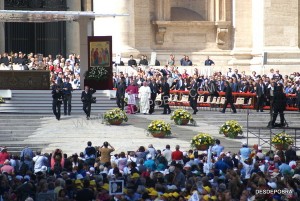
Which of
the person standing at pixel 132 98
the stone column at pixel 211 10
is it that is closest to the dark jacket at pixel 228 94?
Answer: the person standing at pixel 132 98

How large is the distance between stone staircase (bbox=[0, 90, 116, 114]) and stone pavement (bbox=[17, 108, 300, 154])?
1.69 metres

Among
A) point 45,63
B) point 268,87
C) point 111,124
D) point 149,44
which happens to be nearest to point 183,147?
point 111,124

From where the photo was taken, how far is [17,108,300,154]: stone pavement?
1641 inches

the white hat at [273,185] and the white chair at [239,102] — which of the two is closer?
the white hat at [273,185]

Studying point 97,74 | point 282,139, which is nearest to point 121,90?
point 97,74

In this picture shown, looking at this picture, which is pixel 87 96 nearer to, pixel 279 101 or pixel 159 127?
pixel 159 127

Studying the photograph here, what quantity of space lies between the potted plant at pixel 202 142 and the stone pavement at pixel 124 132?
67cm

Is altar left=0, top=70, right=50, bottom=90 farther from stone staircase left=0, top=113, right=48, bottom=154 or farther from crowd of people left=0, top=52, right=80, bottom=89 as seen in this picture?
stone staircase left=0, top=113, right=48, bottom=154

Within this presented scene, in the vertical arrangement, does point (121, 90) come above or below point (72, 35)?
below

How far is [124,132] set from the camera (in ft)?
144

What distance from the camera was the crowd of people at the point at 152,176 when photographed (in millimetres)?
26906

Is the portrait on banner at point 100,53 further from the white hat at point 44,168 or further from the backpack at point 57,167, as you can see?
the white hat at point 44,168

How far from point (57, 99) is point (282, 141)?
1006 cm

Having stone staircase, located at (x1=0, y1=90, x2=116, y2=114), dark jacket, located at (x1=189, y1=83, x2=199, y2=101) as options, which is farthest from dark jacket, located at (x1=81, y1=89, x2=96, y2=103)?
dark jacket, located at (x1=189, y1=83, x2=199, y2=101)
